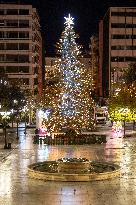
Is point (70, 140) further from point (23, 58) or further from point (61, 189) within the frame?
point (23, 58)

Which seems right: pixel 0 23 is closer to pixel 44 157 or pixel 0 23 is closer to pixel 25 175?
pixel 44 157

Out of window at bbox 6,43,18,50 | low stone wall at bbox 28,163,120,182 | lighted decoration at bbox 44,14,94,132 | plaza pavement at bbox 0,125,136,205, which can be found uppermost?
window at bbox 6,43,18,50

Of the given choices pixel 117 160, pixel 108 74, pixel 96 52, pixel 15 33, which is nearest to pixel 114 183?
pixel 117 160

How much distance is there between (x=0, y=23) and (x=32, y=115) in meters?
23.2

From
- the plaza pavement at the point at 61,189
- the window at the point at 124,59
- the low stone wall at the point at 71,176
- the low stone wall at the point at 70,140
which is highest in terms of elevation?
the window at the point at 124,59

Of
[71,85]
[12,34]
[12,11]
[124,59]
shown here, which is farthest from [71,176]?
[124,59]

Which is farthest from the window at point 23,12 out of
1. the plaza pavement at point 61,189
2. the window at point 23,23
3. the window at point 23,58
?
the plaza pavement at point 61,189

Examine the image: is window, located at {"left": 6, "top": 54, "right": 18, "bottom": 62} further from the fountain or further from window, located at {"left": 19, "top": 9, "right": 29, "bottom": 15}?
the fountain

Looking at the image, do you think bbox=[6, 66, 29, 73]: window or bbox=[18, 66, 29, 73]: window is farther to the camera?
bbox=[18, 66, 29, 73]: window

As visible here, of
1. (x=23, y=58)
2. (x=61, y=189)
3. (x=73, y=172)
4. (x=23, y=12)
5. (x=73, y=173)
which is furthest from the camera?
(x=23, y=58)

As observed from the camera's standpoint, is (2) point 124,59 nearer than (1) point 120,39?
No

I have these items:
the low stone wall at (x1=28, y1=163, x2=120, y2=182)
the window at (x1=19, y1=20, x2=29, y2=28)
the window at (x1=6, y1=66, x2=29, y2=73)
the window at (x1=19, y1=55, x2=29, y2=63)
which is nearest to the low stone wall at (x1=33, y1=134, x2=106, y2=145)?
the low stone wall at (x1=28, y1=163, x2=120, y2=182)

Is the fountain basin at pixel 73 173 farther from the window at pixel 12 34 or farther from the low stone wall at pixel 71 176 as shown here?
the window at pixel 12 34

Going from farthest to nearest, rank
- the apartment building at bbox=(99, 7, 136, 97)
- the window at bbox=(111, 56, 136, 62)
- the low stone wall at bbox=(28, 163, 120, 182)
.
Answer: the window at bbox=(111, 56, 136, 62)
the apartment building at bbox=(99, 7, 136, 97)
the low stone wall at bbox=(28, 163, 120, 182)
